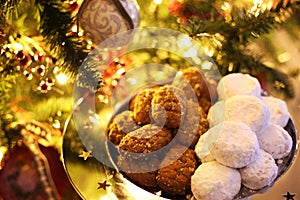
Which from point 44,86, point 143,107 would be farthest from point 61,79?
point 143,107

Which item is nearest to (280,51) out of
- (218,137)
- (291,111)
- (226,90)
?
(291,111)

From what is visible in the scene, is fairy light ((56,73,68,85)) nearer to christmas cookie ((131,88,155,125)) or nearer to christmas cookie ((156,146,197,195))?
christmas cookie ((131,88,155,125))

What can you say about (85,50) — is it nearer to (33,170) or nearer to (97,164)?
(97,164)

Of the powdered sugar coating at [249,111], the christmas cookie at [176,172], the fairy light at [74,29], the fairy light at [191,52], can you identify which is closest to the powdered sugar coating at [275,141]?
the powdered sugar coating at [249,111]

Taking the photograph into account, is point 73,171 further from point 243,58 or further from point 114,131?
point 243,58

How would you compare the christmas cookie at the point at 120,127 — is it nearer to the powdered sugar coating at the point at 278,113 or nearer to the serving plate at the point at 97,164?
the serving plate at the point at 97,164

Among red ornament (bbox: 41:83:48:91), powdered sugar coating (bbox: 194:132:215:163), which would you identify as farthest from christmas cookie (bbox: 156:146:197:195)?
red ornament (bbox: 41:83:48:91)
